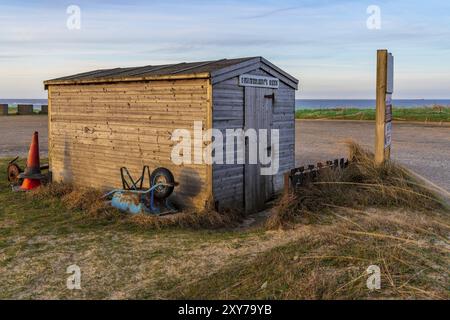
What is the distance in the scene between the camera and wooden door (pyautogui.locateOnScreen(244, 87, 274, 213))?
1052 centimetres

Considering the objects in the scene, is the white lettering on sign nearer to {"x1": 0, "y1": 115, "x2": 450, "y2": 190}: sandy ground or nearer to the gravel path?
the gravel path

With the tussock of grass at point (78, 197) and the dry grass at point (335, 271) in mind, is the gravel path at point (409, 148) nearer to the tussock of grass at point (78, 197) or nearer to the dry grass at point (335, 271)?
the dry grass at point (335, 271)

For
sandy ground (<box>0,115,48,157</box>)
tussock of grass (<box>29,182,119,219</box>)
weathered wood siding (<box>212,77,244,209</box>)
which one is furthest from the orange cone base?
sandy ground (<box>0,115,48,157</box>)

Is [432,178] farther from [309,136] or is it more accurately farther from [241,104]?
[309,136]

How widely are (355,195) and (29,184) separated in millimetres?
8507

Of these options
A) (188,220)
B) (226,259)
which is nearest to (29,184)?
(188,220)

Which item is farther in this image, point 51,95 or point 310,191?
point 51,95

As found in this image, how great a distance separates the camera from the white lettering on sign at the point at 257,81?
1020 cm

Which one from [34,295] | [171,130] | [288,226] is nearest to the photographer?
[34,295]

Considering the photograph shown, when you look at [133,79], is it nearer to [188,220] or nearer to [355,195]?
[188,220]

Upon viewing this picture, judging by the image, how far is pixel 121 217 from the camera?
9.48 m

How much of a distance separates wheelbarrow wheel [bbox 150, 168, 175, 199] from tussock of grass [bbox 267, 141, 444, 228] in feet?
7.46

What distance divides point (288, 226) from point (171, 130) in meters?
3.61

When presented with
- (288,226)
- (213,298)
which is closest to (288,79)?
(288,226)
